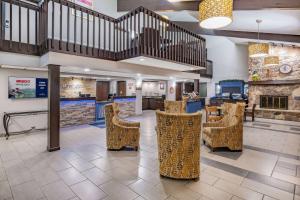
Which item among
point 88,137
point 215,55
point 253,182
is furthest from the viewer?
point 215,55

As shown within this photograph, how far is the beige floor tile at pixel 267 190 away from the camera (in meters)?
2.31

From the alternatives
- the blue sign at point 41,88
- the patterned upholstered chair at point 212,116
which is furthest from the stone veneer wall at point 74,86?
the patterned upholstered chair at point 212,116

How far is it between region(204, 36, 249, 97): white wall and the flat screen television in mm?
10965

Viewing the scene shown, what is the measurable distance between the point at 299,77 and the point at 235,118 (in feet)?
22.7

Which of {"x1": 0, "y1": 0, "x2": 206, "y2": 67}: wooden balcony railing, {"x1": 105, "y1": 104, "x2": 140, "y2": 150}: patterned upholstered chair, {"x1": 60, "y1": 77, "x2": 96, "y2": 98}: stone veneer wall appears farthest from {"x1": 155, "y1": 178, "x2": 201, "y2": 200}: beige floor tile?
{"x1": 60, "y1": 77, "x2": 96, "y2": 98}: stone veneer wall

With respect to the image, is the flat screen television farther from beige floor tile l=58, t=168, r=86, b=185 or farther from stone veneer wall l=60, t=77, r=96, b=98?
beige floor tile l=58, t=168, r=86, b=185

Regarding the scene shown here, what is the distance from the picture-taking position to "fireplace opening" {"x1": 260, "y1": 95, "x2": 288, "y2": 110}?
28.9 feet

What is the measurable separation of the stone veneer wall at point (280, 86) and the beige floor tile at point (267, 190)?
7.68m

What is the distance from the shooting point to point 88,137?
17.0 ft

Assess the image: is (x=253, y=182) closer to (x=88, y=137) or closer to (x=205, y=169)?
(x=205, y=169)

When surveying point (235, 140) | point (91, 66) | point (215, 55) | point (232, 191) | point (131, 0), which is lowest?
point (232, 191)

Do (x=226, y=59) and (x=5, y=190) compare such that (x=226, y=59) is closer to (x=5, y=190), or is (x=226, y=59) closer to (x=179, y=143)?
(x=179, y=143)

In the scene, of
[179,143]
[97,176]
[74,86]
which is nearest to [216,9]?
[179,143]

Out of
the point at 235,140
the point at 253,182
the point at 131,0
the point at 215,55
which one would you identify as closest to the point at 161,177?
the point at 253,182
